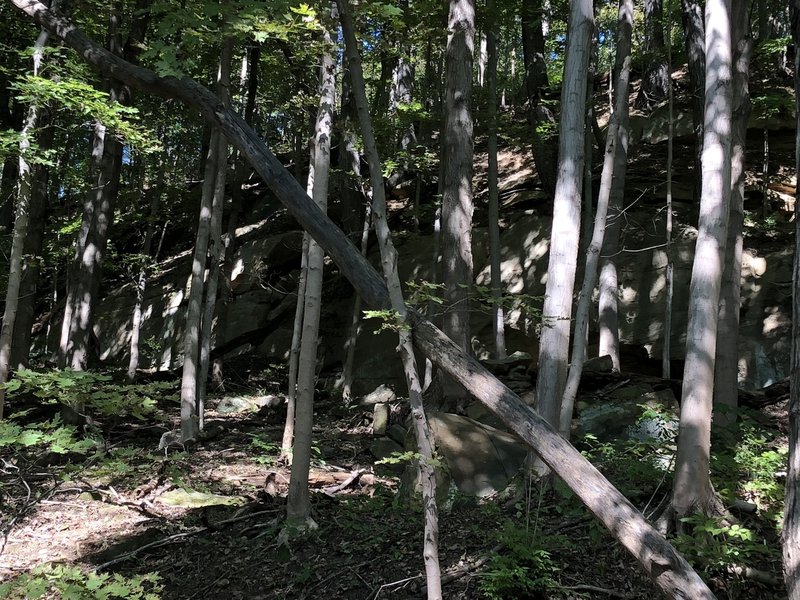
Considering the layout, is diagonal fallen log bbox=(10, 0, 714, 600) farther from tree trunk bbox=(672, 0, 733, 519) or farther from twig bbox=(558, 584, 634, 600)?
tree trunk bbox=(672, 0, 733, 519)

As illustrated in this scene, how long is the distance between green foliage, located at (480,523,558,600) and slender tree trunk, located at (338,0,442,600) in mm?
653

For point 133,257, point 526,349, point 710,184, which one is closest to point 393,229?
point 526,349

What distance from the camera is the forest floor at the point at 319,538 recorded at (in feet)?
15.9

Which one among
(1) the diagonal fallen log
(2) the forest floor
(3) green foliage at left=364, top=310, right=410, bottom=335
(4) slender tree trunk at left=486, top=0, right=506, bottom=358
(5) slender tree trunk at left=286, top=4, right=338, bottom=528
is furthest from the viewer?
(4) slender tree trunk at left=486, top=0, right=506, bottom=358

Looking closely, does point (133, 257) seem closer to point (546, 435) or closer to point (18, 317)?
point (18, 317)

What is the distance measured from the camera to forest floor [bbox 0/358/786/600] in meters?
4.84

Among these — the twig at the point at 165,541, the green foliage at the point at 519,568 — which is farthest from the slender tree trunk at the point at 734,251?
the twig at the point at 165,541

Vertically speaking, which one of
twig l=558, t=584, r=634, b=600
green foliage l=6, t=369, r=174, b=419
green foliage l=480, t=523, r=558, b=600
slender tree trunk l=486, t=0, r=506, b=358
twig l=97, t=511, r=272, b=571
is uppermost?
slender tree trunk l=486, t=0, r=506, b=358

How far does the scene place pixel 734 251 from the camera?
834 cm

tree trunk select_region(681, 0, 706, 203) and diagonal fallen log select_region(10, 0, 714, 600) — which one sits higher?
tree trunk select_region(681, 0, 706, 203)

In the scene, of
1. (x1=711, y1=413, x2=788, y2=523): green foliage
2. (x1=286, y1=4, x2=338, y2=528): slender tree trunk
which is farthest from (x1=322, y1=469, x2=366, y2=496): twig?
(x1=711, y1=413, x2=788, y2=523): green foliage

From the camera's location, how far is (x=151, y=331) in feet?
61.2

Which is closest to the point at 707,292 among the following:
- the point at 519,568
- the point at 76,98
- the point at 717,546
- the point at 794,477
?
the point at 717,546

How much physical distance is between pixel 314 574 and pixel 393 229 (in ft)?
43.1
